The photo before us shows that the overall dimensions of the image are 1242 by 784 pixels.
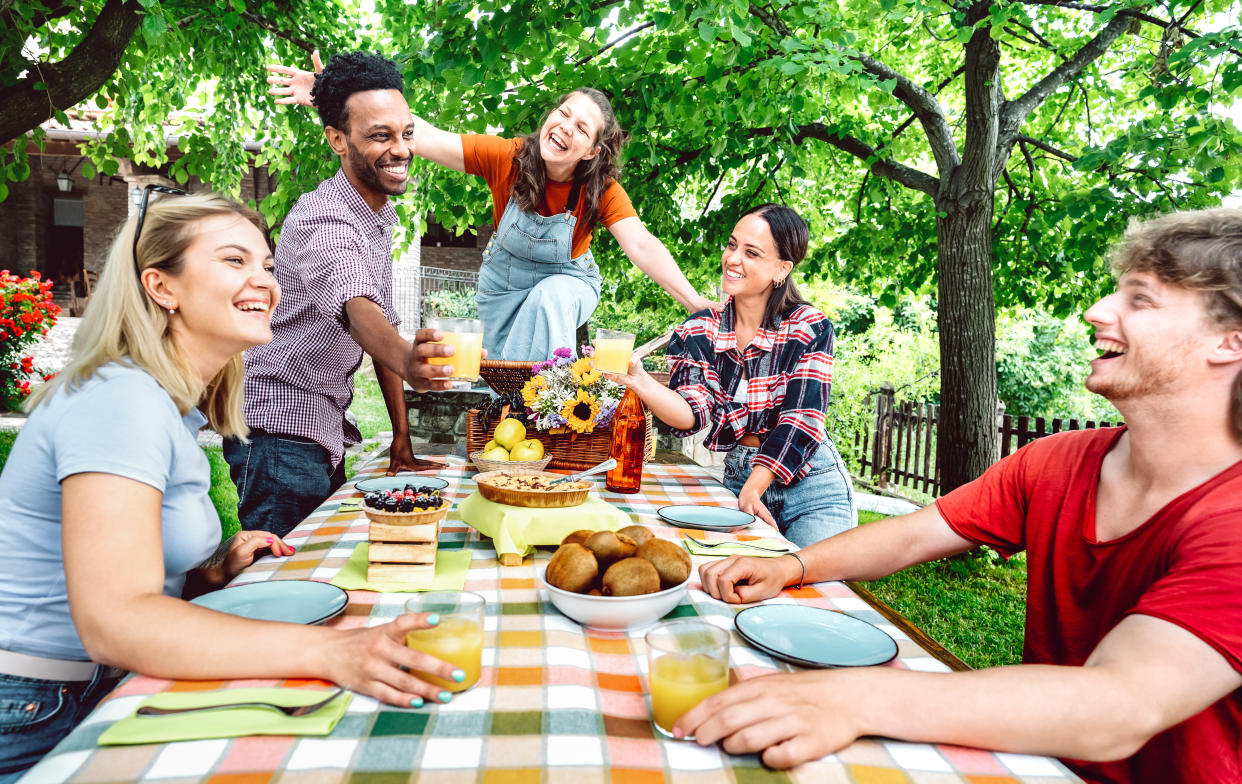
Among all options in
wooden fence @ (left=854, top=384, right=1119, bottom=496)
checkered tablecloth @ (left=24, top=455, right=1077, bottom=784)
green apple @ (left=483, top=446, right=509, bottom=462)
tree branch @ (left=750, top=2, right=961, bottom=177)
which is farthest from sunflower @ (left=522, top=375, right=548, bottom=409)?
wooden fence @ (left=854, top=384, right=1119, bottom=496)

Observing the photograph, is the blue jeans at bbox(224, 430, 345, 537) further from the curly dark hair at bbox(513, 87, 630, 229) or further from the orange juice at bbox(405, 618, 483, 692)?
the orange juice at bbox(405, 618, 483, 692)

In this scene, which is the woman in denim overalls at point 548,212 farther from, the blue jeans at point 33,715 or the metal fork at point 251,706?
the metal fork at point 251,706

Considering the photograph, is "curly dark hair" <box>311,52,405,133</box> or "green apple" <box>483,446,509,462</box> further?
"curly dark hair" <box>311,52,405,133</box>

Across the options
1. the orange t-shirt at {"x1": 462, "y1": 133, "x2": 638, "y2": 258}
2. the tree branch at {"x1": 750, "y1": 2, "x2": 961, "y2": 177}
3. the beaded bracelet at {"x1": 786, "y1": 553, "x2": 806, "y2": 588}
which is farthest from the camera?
the tree branch at {"x1": 750, "y1": 2, "x2": 961, "y2": 177}

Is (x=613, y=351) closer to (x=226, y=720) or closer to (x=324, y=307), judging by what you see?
(x=324, y=307)

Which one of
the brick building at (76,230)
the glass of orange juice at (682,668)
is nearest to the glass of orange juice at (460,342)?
the glass of orange juice at (682,668)

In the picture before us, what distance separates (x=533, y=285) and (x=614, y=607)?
2.54m

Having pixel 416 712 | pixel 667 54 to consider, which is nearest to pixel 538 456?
pixel 416 712

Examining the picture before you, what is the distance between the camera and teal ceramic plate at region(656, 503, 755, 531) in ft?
6.46

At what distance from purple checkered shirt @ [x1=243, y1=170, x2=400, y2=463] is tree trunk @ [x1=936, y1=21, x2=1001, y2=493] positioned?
4912 millimetres

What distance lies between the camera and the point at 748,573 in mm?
1505

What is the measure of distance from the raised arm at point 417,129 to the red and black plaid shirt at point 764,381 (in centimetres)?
141

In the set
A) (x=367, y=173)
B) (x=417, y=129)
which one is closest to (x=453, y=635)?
(x=367, y=173)

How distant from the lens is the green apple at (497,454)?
2.21 m
